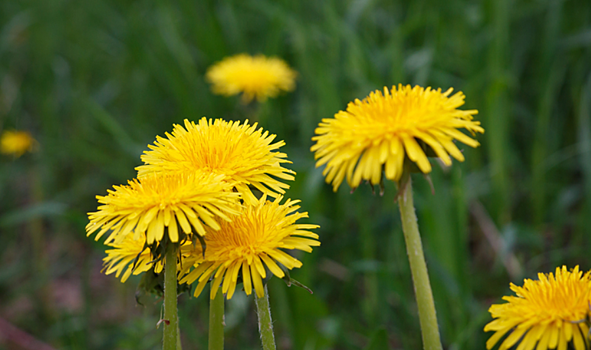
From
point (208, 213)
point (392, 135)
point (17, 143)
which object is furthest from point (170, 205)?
point (17, 143)

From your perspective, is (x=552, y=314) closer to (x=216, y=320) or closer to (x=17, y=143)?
(x=216, y=320)

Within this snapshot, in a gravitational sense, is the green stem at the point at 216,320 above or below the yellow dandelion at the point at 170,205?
below

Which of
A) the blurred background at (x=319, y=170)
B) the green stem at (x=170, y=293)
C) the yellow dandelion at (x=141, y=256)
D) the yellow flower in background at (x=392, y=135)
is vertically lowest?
the green stem at (x=170, y=293)

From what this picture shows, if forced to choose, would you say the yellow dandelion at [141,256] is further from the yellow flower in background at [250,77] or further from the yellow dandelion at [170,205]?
the yellow flower in background at [250,77]

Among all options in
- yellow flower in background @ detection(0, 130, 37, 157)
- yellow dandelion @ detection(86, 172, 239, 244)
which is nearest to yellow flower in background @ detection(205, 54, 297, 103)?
yellow flower in background @ detection(0, 130, 37, 157)

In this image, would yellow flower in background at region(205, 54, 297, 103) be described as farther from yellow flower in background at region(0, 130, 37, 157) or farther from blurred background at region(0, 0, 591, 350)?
yellow flower in background at region(0, 130, 37, 157)

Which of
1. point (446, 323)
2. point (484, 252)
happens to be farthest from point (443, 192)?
point (484, 252)

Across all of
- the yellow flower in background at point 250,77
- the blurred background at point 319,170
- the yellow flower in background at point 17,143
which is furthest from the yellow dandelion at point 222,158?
the yellow flower in background at point 17,143
